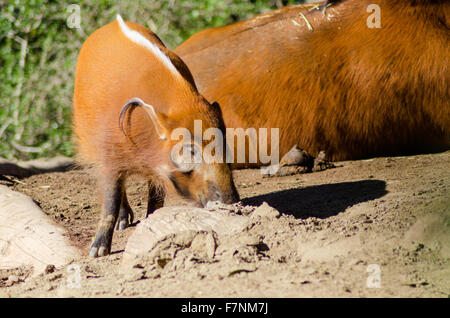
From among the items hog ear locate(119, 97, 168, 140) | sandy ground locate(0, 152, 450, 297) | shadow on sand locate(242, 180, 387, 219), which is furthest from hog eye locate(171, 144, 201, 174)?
shadow on sand locate(242, 180, 387, 219)

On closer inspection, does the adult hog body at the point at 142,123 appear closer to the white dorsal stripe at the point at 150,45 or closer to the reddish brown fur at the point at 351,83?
the white dorsal stripe at the point at 150,45

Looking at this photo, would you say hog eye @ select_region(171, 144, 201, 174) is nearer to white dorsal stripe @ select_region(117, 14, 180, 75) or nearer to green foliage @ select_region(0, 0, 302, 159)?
white dorsal stripe @ select_region(117, 14, 180, 75)

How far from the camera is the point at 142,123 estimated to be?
2992mm

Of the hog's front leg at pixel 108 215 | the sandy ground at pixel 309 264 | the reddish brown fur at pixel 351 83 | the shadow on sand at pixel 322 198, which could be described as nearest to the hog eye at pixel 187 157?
the sandy ground at pixel 309 264

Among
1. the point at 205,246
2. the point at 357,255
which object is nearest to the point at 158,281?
the point at 205,246

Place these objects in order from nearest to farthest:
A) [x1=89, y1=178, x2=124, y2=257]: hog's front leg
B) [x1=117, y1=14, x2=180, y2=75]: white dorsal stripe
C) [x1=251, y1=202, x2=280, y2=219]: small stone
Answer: [x1=251, y1=202, x2=280, y2=219]: small stone < [x1=89, y1=178, x2=124, y2=257]: hog's front leg < [x1=117, y1=14, x2=180, y2=75]: white dorsal stripe

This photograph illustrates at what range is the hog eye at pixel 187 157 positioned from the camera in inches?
114

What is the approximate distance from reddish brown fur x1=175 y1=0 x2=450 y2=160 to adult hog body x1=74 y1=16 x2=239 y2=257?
138cm

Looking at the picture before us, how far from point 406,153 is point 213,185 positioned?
7.76 feet

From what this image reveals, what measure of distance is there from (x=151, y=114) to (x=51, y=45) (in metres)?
4.26

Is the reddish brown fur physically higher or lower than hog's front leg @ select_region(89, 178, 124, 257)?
higher

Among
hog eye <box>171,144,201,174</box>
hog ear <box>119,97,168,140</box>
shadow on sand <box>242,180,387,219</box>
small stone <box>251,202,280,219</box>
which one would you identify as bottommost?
shadow on sand <box>242,180,387,219</box>

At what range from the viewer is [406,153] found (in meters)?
4.64

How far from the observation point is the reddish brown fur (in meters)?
4.39
